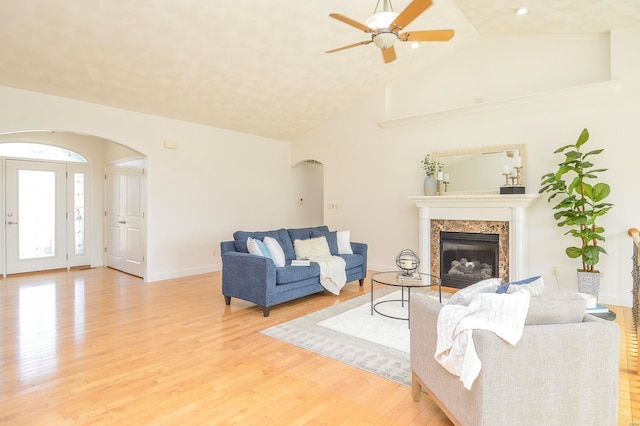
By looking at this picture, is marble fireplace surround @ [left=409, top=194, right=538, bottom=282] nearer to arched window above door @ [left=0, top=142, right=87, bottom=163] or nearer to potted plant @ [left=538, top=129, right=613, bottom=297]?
potted plant @ [left=538, top=129, right=613, bottom=297]

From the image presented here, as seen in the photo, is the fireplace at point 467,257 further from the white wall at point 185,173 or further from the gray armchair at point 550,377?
the gray armchair at point 550,377

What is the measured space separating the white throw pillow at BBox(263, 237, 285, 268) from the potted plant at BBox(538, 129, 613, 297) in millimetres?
3423

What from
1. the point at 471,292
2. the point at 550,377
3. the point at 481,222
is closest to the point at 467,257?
the point at 481,222

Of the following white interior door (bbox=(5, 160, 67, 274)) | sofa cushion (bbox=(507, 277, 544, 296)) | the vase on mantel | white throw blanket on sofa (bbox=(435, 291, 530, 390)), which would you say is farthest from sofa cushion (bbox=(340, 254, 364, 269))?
white interior door (bbox=(5, 160, 67, 274))

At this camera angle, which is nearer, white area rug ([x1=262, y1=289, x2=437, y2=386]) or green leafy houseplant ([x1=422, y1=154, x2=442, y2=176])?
white area rug ([x1=262, y1=289, x2=437, y2=386])

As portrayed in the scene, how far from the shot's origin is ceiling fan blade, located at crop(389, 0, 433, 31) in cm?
233

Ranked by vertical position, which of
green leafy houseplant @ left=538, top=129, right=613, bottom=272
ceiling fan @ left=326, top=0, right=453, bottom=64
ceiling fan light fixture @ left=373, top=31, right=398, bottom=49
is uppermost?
ceiling fan @ left=326, top=0, right=453, bottom=64

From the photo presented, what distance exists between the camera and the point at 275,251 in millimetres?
4316

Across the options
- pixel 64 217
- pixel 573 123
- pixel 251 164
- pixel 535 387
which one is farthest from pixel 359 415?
pixel 64 217

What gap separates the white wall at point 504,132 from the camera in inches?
173

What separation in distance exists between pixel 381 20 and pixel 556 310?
88.3 inches

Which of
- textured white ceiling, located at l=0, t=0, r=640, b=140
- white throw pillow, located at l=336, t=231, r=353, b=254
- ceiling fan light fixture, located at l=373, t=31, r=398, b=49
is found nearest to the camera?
ceiling fan light fixture, located at l=373, t=31, r=398, b=49

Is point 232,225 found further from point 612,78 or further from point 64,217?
point 612,78

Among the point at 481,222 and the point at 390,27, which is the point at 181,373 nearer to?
the point at 390,27
